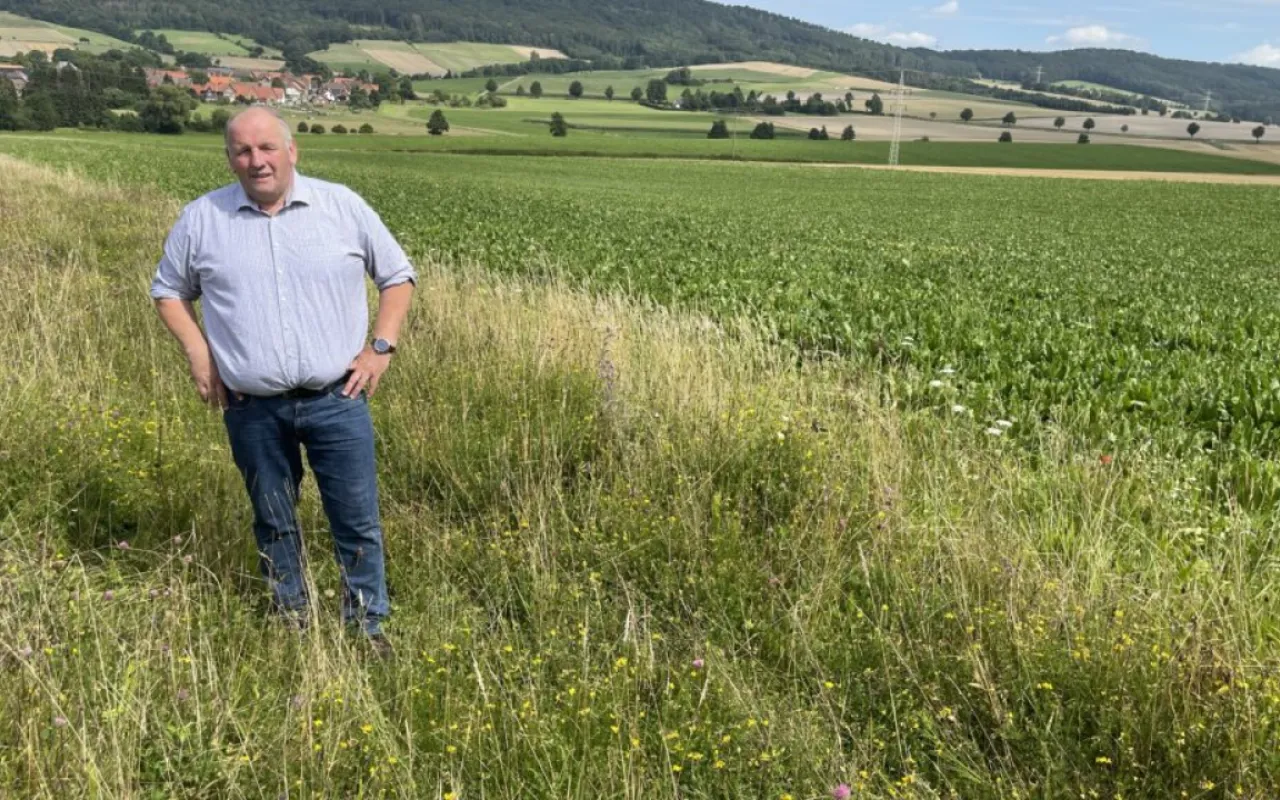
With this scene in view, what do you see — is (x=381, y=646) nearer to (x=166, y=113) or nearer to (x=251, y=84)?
(x=166, y=113)

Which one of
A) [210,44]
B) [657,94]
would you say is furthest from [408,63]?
[657,94]

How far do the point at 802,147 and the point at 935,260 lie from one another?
77852 millimetres

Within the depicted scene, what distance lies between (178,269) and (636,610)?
7.41 feet

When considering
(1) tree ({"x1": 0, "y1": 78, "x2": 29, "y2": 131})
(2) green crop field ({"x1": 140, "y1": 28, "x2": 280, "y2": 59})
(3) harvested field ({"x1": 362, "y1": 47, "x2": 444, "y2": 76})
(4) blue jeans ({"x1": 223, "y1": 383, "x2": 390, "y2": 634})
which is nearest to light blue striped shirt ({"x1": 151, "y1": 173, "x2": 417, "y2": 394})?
(4) blue jeans ({"x1": 223, "y1": 383, "x2": 390, "y2": 634})

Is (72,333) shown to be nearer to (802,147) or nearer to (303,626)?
(303,626)

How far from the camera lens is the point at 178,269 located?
131 inches

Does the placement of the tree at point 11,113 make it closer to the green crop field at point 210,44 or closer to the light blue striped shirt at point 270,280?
the light blue striped shirt at point 270,280

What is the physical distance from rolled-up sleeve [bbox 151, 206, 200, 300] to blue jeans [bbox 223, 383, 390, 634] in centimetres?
44

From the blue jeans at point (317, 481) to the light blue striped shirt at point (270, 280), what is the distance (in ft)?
0.52

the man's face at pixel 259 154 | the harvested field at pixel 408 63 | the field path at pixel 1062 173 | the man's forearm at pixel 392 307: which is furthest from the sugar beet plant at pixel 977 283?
the harvested field at pixel 408 63

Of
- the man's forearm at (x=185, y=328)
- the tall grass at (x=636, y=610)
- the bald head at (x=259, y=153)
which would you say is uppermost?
the bald head at (x=259, y=153)

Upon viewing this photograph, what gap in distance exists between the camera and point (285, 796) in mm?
2367

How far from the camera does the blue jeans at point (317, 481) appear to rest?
11.2 ft

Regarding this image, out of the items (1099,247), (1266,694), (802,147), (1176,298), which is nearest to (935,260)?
(1176,298)
